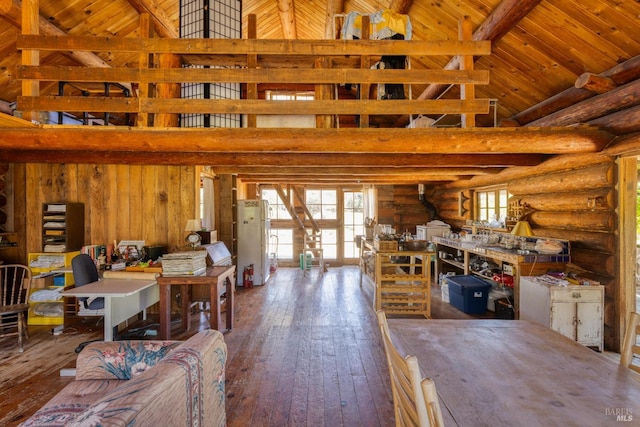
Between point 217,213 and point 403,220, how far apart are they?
5587 millimetres

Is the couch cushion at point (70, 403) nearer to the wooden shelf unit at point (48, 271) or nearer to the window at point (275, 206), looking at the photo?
the wooden shelf unit at point (48, 271)

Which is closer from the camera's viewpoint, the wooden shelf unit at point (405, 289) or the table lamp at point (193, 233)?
the table lamp at point (193, 233)

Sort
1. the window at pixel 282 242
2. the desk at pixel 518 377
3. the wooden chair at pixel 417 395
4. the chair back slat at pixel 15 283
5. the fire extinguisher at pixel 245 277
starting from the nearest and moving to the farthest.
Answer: the wooden chair at pixel 417 395
the desk at pixel 518 377
the chair back slat at pixel 15 283
the fire extinguisher at pixel 245 277
the window at pixel 282 242

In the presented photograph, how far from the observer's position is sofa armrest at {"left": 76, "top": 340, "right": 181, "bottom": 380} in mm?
2172

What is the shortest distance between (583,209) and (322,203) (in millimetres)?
6656

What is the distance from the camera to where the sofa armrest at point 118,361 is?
85.5 inches

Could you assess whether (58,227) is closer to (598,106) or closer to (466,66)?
(466,66)

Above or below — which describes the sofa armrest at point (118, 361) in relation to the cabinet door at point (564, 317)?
above

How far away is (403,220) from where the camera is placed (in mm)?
9539

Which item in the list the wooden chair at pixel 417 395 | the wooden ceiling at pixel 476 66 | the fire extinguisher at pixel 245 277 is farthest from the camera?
the fire extinguisher at pixel 245 277

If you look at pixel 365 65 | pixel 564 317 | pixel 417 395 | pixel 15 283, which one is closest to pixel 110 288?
pixel 15 283

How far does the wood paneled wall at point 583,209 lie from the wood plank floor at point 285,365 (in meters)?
1.91

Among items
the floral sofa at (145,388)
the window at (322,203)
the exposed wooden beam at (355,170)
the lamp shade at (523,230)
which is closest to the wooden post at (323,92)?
the exposed wooden beam at (355,170)

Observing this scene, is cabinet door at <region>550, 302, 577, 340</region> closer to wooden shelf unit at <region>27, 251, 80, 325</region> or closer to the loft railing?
the loft railing
